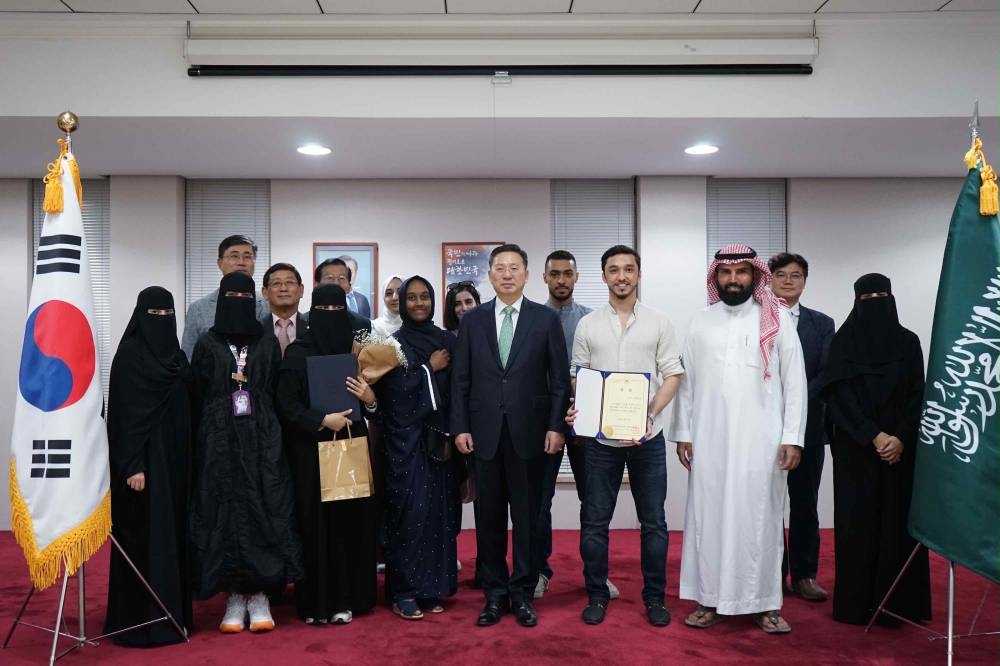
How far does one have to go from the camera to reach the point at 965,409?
3490 mm

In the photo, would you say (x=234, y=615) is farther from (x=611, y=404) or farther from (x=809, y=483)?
(x=809, y=483)

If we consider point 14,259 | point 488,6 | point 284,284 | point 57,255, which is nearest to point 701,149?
point 488,6

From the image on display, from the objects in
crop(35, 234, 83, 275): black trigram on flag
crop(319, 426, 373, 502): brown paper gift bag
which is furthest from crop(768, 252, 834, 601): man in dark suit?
crop(35, 234, 83, 275): black trigram on flag

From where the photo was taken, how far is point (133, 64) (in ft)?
15.9

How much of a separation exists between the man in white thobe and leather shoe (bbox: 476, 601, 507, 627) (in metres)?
0.88

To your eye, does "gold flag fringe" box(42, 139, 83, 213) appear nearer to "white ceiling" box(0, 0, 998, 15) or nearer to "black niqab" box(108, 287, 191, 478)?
"black niqab" box(108, 287, 191, 478)

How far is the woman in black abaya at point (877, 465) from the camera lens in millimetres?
3990

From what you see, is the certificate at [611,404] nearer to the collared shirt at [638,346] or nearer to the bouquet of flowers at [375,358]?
the collared shirt at [638,346]

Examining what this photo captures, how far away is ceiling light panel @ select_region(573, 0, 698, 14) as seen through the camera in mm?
4656

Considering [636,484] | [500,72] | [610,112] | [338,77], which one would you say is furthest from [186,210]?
[636,484]

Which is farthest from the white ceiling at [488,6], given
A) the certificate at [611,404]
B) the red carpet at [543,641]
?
the red carpet at [543,641]

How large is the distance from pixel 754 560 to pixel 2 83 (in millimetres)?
4643

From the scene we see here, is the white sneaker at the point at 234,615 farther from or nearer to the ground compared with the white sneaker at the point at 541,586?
farther from the ground

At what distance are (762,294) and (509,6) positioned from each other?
6.84 ft
